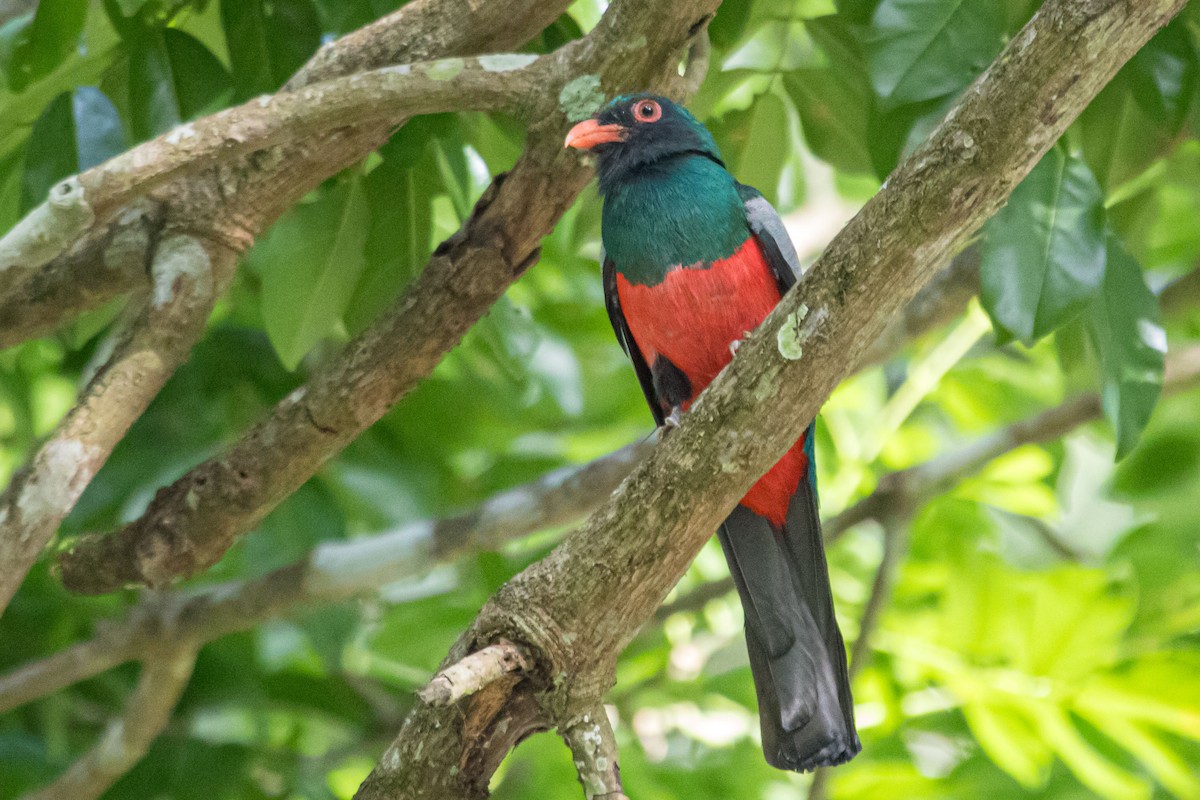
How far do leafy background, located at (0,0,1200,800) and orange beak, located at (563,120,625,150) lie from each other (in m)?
0.34

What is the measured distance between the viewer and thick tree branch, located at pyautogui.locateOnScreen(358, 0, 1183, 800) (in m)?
2.06

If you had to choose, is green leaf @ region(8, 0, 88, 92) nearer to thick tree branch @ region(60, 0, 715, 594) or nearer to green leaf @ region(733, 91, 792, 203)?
thick tree branch @ region(60, 0, 715, 594)

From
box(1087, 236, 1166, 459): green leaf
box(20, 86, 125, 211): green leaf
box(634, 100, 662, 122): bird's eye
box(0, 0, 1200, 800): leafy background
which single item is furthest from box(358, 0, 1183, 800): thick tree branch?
box(20, 86, 125, 211): green leaf

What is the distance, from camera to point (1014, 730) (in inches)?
156

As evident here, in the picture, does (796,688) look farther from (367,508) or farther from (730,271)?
(367,508)

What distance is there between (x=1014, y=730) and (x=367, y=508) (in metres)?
2.35

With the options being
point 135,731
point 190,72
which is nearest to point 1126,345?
point 190,72

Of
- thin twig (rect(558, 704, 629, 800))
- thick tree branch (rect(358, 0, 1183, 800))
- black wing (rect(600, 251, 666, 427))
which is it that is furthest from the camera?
black wing (rect(600, 251, 666, 427))

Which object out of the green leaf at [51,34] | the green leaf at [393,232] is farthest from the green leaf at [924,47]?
the green leaf at [51,34]

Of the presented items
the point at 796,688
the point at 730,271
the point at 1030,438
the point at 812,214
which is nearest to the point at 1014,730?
the point at 1030,438

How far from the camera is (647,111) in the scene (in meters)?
3.31

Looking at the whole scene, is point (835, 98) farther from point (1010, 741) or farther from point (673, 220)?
point (1010, 741)

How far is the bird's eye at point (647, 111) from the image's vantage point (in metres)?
3.24

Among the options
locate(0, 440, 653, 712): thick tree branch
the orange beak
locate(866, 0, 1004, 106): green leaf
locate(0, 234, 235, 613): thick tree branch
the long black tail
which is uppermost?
locate(866, 0, 1004, 106): green leaf
